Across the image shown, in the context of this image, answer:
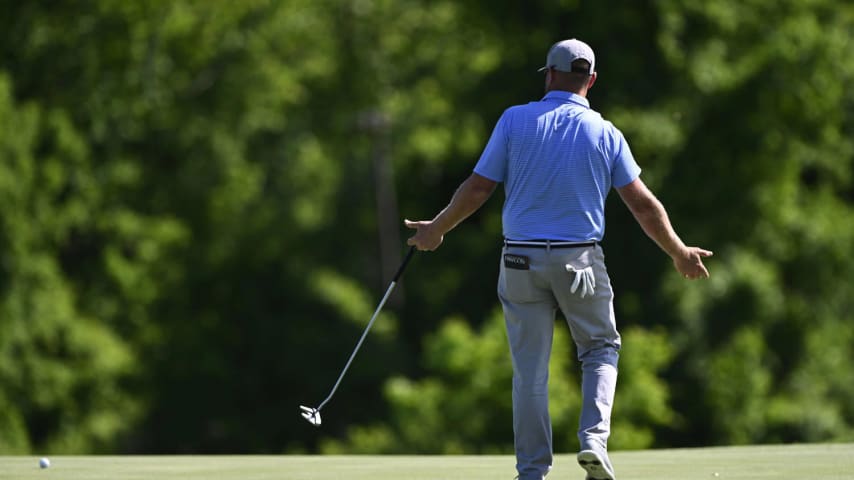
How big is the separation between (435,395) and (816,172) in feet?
30.6

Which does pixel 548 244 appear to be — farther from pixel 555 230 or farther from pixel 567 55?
pixel 567 55

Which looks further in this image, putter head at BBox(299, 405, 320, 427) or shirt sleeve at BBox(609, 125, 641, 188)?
putter head at BBox(299, 405, 320, 427)

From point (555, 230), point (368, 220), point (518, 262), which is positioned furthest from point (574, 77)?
point (368, 220)

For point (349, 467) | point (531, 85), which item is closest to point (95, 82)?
point (531, 85)

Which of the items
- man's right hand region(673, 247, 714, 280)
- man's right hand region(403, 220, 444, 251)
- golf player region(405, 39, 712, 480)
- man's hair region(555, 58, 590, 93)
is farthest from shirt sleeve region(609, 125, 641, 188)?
man's right hand region(403, 220, 444, 251)

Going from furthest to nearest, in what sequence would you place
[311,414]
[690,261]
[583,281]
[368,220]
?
[368,220], [311,414], [690,261], [583,281]

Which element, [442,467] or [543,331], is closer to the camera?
[543,331]

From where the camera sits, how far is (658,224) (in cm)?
652

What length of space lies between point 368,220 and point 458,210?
2735 cm

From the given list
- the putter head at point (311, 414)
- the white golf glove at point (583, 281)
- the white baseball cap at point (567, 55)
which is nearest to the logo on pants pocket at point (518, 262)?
the white golf glove at point (583, 281)

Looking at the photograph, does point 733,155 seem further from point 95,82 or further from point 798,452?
point 798,452

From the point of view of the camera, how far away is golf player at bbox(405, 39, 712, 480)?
249 inches

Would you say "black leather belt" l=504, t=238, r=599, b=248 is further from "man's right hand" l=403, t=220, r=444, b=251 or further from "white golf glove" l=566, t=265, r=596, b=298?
"man's right hand" l=403, t=220, r=444, b=251

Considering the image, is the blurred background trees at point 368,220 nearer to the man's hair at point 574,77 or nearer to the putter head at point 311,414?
the putter head at point 311,414
